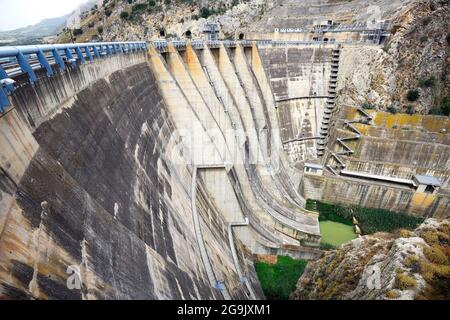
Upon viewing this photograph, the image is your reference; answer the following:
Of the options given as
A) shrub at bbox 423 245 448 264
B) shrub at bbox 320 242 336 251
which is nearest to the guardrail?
shrub at bbox 423 245 448 264

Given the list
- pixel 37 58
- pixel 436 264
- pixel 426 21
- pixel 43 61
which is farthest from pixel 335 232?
pixel 426 21

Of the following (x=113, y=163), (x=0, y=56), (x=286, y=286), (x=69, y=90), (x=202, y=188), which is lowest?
(x=286, y=286)

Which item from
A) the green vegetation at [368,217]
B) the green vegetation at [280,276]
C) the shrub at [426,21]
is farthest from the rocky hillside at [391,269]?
the shrub at [426,21]

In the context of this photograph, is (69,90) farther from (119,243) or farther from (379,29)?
(379,29)

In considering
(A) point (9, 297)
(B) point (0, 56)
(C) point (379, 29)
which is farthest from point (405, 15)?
(A) point (9, 297)

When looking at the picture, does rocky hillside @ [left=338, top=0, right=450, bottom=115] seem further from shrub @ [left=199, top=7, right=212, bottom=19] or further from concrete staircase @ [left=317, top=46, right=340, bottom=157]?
shrub @ [left=199, top=7, right=212, bottom=19]

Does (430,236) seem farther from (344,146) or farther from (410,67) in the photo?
(410,67)
